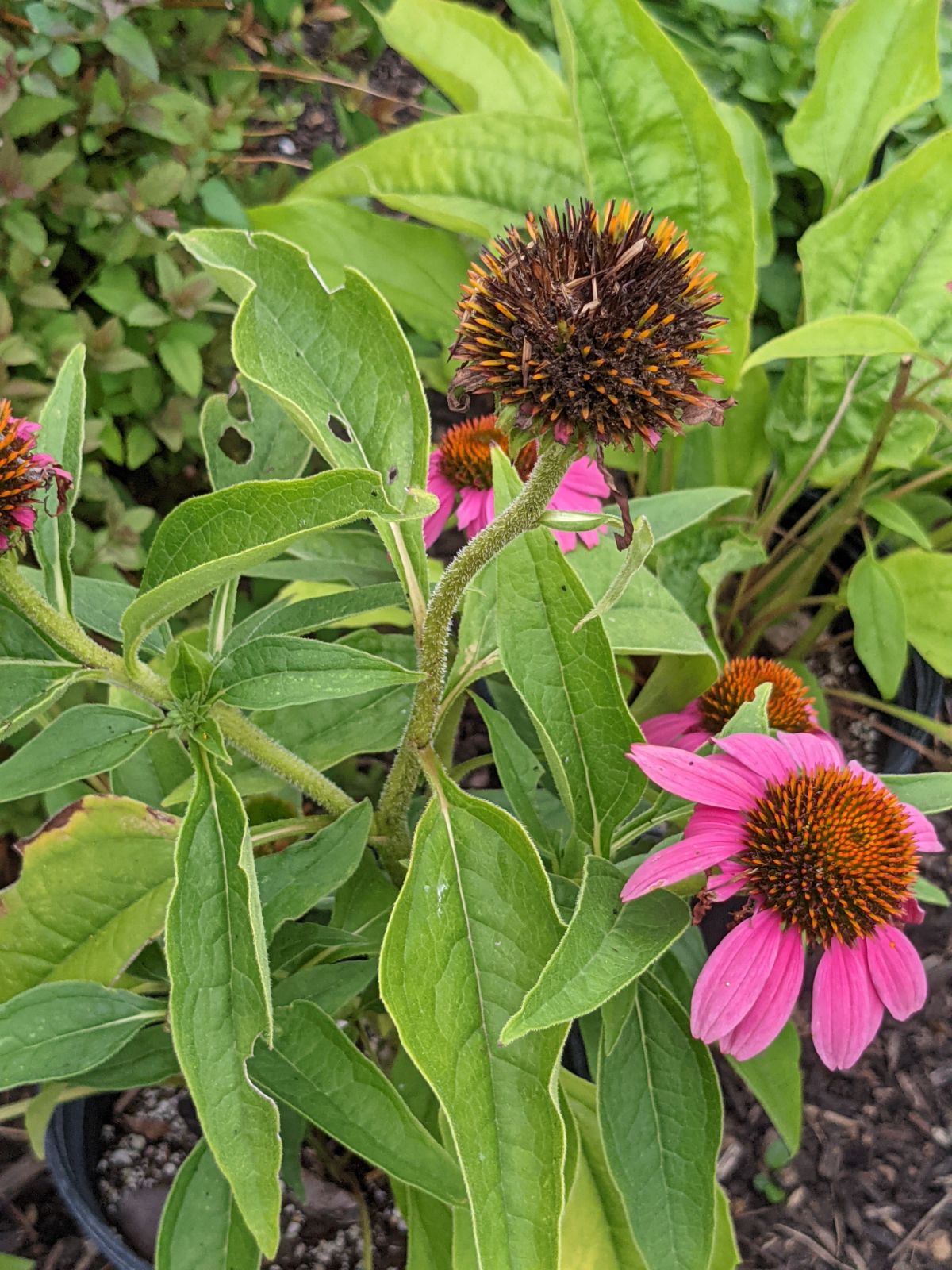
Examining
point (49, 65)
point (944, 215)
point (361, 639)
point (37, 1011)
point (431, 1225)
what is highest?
point (944, 215)

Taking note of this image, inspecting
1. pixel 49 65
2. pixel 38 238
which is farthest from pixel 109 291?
pixel 49 65

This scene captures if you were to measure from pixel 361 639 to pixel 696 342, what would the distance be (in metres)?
0.33

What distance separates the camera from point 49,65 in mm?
990

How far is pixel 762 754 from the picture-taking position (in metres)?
0.63

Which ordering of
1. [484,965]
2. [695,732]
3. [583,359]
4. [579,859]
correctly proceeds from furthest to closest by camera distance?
[695,732] → [579,859] → [484,965] → [583,359]

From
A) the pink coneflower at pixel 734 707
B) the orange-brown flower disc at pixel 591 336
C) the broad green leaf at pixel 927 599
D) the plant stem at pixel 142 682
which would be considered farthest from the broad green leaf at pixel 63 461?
the broad green leaf at pixel 927 599

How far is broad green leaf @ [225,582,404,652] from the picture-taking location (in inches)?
25.3

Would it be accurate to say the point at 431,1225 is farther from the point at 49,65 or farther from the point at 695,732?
the point at 49,65

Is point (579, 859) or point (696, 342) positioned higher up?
point (696, 342)

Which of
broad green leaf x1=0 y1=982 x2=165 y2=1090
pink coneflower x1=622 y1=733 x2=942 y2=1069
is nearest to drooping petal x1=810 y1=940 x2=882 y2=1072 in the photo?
pink coneflower x1=622 y1=733 x2=942 y2=1069

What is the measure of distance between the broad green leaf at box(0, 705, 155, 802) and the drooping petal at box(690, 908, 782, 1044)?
0.37 metres

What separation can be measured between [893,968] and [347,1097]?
35 cm

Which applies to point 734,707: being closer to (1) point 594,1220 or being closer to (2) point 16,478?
(1) point 594,1220

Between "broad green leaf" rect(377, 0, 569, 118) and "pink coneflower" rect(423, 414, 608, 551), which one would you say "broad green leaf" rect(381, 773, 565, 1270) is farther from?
"broad green leaf" rect(377, 0, 569, 118)
